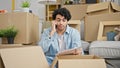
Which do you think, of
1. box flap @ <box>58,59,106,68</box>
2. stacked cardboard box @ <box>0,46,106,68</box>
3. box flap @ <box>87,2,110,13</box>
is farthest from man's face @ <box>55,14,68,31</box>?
box flap @ <box>87,2,110,13</box>

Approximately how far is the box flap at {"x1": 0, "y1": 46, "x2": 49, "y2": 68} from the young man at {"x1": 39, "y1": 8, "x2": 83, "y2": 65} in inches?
16.9

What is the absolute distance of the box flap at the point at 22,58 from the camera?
47.8 inches

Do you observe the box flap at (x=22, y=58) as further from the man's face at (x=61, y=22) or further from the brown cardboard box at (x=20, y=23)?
the brown cardboard box at (x=20, y=23)

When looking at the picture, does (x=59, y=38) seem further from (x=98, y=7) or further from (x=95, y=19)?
(x=98, y=7)

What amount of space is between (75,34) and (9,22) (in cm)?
65

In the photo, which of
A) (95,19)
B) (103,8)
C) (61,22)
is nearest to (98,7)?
Answer: (103,8)

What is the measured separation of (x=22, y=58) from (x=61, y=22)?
0.64 meters

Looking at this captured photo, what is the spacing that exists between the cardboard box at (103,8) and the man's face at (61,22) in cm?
85

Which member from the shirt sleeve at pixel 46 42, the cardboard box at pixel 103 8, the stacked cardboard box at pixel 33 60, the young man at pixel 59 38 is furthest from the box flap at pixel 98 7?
the stacked cardboard box at pixel 33 60

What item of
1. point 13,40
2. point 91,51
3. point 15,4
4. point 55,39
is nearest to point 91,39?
point 91,51

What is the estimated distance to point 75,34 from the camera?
1799 millimetres

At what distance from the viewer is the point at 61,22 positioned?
178cm

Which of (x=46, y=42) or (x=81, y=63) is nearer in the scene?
(x=81, y=63)

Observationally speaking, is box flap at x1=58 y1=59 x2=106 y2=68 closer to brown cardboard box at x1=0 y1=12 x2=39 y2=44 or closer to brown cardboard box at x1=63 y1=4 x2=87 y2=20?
brown cardboard box at x1=0 y1=12 x2=39 y2=44
